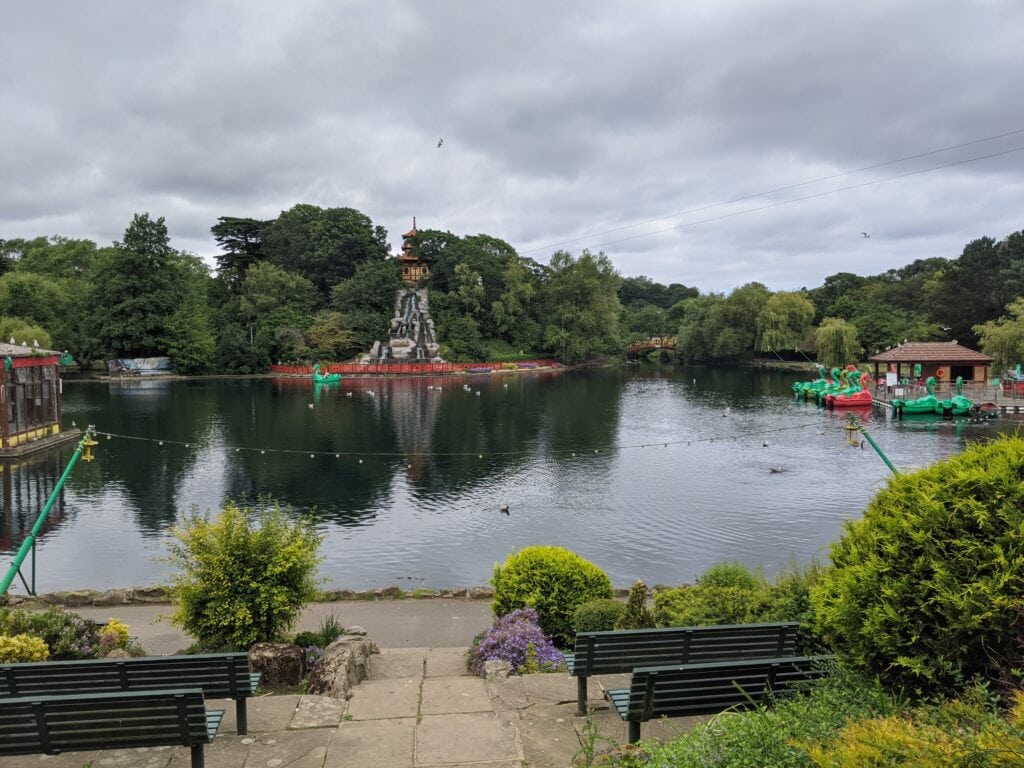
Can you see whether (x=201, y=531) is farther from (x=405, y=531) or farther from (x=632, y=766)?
(x=405, y=531)

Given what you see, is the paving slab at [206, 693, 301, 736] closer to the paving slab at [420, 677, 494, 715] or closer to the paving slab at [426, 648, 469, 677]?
the paving slab at [420, 677, 494, 715]

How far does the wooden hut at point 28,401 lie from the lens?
28047 millimetres

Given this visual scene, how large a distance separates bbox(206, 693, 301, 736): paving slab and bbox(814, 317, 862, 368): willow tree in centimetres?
6778

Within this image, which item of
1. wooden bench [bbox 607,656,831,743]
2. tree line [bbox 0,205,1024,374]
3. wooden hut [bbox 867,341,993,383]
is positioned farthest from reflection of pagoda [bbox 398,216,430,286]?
wooden bench [bbox 607,656,831,743]

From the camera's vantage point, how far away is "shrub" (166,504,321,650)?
27.0ft

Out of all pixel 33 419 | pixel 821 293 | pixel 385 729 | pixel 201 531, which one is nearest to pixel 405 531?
pixel 201 531

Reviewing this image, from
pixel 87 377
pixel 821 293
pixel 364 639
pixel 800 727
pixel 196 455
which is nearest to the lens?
pixel 800 727

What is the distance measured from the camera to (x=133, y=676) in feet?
18.2

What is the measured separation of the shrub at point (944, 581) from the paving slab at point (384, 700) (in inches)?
138

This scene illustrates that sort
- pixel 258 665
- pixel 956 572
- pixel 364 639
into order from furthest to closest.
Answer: pixel 364 639 → pixel 258 665 → pixel 956 572

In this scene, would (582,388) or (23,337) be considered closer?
(23,337)

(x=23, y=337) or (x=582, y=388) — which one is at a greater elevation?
(x=23, y=337)

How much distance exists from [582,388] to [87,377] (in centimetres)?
4535

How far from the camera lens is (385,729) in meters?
5.65
